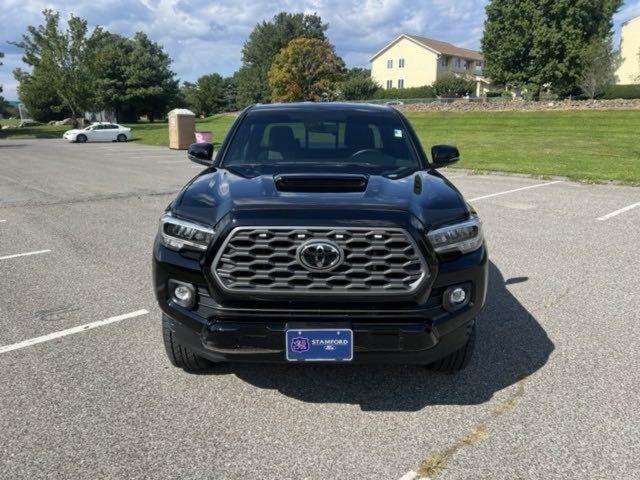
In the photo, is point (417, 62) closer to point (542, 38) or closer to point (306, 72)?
point (306, 72)

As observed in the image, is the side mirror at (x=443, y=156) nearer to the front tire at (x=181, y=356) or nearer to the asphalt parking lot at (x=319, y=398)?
the asphalt parking lot at (x=319, y=398)

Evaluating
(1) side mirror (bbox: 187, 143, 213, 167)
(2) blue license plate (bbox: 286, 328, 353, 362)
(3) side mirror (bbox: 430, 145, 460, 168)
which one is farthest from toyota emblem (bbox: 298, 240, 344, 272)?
(1) side mirror (bbox: 187, 143, 213, 167)

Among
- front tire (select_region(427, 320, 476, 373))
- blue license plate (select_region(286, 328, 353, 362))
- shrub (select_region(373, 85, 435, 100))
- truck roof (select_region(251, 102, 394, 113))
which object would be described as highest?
shrub (select_region(373, 85, 435, 100))

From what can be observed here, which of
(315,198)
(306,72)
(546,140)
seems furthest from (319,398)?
(306,72)

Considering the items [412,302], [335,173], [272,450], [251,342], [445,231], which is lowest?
[272,450]

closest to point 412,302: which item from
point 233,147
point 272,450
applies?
point 272,450

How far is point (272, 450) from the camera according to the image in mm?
2713

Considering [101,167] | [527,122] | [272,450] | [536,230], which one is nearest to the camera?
[272,450]

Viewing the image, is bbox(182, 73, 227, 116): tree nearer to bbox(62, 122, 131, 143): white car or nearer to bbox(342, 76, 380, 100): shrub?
bbox(342, 76, 380, 100): shrub

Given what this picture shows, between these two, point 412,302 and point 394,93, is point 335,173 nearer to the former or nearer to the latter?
point 412,302

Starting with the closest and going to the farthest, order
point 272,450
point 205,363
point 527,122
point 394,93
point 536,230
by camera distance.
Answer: point 272,450 < point 205,363 < point 536,230 < point 527,122 < point 394,93

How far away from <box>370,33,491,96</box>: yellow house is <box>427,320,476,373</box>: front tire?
7410 cm

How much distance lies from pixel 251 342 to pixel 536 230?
5.95 m

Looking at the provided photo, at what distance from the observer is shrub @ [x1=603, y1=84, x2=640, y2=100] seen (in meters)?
43.7
